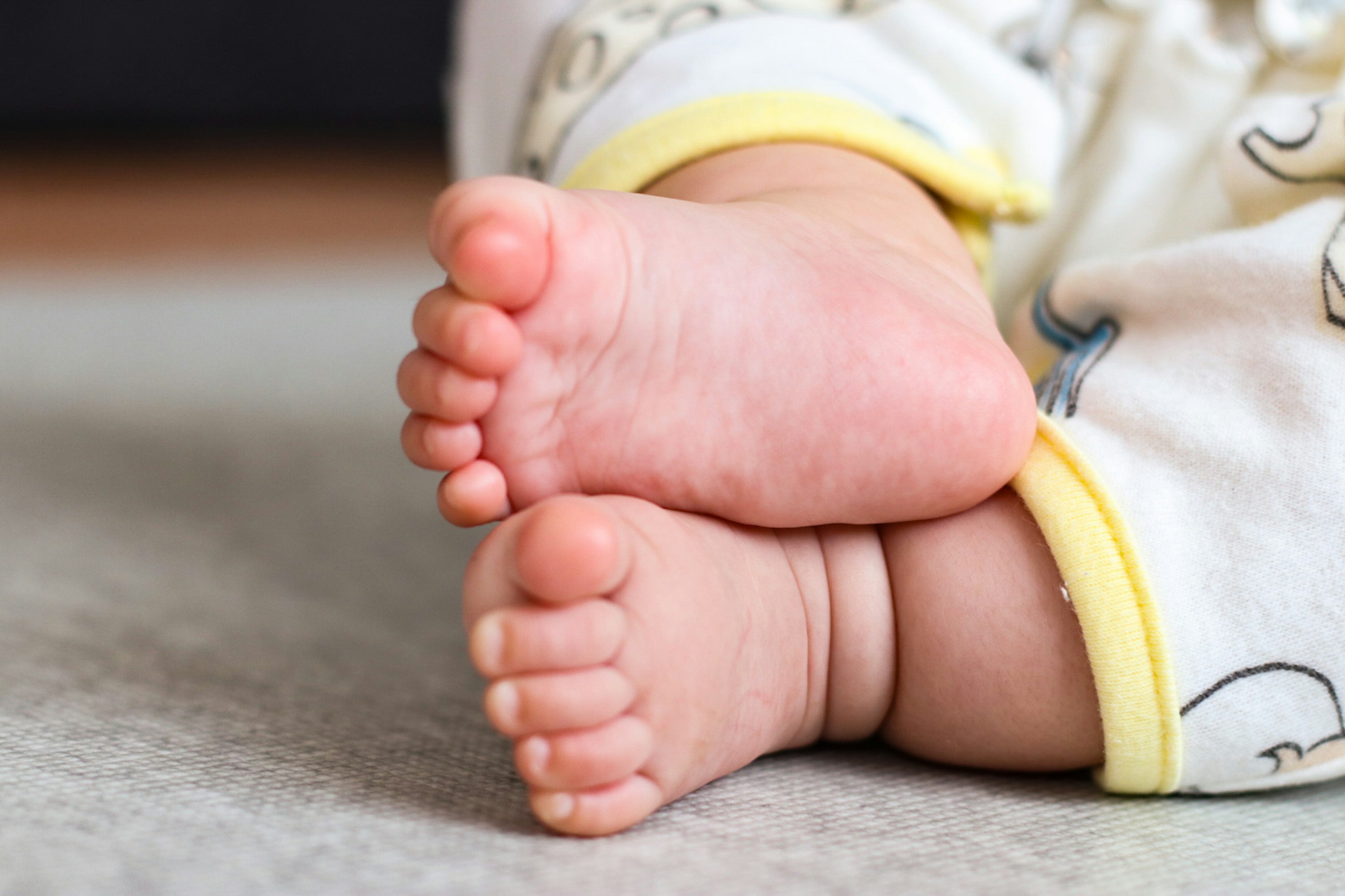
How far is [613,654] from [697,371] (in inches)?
4.0

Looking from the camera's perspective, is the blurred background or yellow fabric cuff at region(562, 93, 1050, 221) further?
the blurred background

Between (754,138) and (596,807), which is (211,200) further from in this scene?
(596,807)

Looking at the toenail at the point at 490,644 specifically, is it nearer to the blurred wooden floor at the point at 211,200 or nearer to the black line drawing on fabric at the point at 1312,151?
the black line drawing on fabric at the point at 1312,151

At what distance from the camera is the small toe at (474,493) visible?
0.38m

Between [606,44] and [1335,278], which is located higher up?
[606,44]

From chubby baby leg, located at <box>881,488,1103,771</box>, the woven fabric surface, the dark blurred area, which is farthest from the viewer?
the dark blurred area

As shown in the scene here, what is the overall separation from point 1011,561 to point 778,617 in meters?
0.09

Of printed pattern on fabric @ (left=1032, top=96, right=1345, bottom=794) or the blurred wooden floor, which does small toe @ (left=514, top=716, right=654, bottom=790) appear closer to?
printed pattern on fabric @ (left=1032, top=96, right=1345, bottom=794)

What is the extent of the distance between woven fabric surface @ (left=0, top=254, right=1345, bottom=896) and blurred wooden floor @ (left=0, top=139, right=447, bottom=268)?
130 cm

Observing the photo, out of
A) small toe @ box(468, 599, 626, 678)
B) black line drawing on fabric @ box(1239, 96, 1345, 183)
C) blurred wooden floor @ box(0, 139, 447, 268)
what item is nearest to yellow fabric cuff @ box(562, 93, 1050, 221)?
black line drawing on fabric @ box(1239, 96, 1345, 183)

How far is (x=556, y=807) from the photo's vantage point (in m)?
0.35

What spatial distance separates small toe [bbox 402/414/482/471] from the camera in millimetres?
380

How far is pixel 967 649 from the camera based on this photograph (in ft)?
1.44

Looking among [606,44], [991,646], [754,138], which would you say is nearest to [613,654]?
[991,646]
